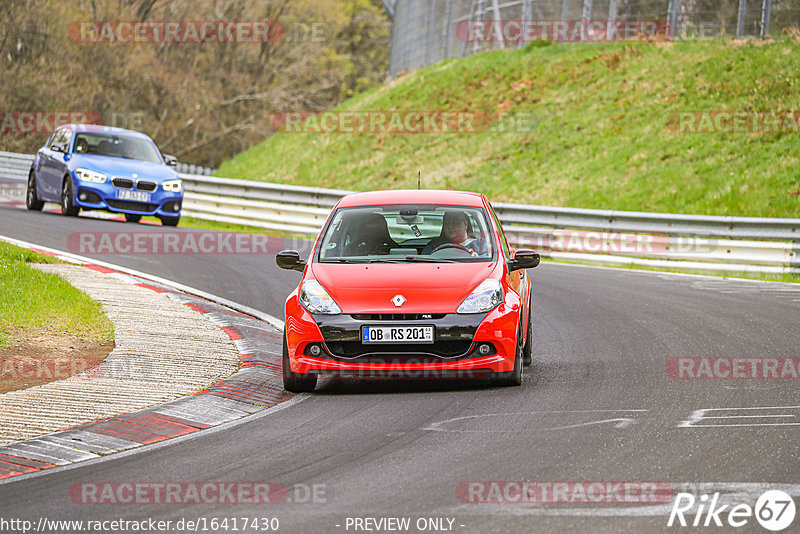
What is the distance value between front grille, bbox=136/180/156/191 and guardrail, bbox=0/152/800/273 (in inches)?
150

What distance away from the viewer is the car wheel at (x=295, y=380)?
8.64 m

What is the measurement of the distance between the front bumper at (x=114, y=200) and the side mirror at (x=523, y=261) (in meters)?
13.3

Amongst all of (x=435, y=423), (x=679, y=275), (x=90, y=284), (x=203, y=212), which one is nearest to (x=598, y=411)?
(x=435, y=423)

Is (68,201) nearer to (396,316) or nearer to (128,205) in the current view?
(128,205)

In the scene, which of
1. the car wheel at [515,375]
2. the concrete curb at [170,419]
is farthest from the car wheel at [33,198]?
the car wheel at [515,375]

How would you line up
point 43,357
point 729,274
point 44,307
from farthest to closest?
1. point 729,274
2. point 44,307
3. point 43,357

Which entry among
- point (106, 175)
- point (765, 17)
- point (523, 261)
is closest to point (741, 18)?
point (765, 17)

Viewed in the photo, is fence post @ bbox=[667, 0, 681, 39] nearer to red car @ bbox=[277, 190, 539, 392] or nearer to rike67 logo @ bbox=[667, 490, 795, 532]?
red car @ bbox=[277, 190, 539, 392]

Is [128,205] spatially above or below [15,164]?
below

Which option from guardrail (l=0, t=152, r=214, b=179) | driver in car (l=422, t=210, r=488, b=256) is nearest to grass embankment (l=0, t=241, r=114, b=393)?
A: driver in car (l=422, t=210, r=488, b=256)

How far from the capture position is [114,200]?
2116cm

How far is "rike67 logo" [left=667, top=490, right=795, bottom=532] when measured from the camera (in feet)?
16.7

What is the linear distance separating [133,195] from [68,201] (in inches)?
56.2

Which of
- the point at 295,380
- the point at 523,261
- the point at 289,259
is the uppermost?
the point at 523,261
